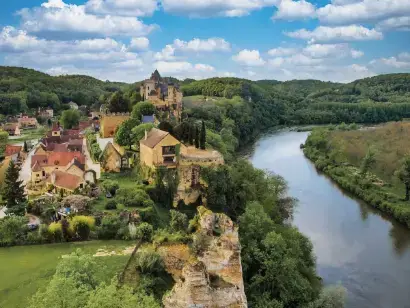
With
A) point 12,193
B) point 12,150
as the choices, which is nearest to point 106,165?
point 12,193

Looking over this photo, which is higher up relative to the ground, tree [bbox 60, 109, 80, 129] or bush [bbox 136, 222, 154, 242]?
tree [bbox 60, 109, 80, 129]

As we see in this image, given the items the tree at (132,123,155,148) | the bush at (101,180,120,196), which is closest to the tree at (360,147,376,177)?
the tree at (132,123,155,148)

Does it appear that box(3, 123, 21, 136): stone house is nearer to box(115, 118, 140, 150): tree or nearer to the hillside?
the hillside

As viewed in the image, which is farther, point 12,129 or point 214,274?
point 12,129

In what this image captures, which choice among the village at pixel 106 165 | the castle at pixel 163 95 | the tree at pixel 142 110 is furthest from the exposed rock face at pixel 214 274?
the castle at pixel 163 95

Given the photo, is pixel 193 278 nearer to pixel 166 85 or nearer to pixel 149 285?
pixel 149 285

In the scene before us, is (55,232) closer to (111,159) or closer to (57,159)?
(57,159)
